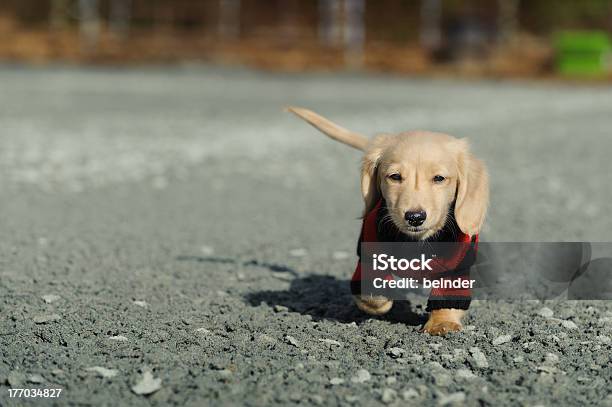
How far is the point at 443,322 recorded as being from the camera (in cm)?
428

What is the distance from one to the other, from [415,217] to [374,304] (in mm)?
732

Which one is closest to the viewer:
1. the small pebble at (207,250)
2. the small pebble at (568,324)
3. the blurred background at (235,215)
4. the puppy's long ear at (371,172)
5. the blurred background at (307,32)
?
the blurred background at (235,215)

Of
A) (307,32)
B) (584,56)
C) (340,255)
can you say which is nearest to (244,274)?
(340,255)

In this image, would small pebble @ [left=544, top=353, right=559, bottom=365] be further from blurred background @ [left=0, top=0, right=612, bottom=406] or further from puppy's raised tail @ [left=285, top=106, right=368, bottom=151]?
puppy's raised tail @ [left=285, top=106, right=368, bottom=151]

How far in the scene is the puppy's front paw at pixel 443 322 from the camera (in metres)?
4.25

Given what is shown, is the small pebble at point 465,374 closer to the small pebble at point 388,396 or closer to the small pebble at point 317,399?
the small pebble at point 388,396

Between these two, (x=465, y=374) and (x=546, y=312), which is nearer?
(x=465, y=374)

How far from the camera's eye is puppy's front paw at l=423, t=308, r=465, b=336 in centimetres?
425

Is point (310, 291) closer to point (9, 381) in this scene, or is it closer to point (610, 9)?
point (9, 381)

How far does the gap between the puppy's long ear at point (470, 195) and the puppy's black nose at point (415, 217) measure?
329 mm

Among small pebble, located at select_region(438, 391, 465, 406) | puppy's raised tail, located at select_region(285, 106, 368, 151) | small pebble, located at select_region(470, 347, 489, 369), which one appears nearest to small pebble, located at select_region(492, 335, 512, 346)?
small pebble, located at select_region(470, 347, 489, 369)

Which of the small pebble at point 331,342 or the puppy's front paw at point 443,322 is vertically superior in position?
the puppy's front paw at point 443,322

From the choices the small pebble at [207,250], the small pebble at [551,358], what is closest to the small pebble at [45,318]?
the small pebble at [207,250]

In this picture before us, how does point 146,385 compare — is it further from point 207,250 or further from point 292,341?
point 207,250
